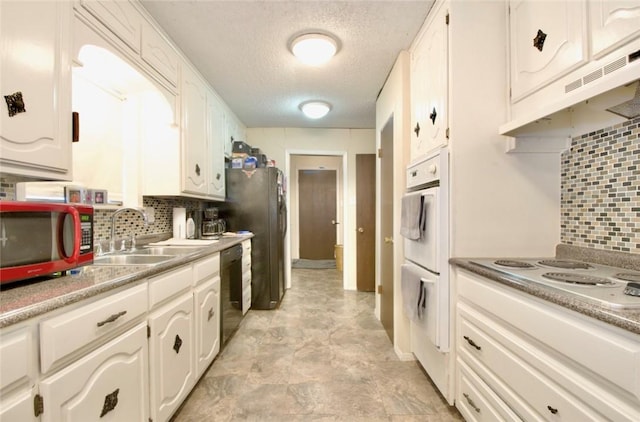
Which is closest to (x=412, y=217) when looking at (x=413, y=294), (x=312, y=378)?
(x=413, y=294)

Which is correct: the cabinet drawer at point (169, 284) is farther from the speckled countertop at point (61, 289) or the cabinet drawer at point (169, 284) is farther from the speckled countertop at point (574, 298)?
the speckled countertop at point (574, 298)

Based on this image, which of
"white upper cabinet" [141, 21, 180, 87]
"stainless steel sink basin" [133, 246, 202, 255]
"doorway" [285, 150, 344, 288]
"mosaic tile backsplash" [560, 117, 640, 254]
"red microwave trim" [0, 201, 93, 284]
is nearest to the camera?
"red microwave trim" [0, 201, 93, 284]

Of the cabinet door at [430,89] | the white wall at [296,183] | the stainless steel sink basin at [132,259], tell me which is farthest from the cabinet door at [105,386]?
the white wall at [296,183]

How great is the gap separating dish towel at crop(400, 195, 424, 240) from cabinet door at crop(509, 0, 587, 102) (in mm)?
700

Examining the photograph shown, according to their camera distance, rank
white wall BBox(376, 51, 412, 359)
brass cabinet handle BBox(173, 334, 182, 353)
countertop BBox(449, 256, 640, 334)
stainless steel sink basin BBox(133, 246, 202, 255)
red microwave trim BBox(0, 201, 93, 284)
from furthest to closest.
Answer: white wall BBox(376, 51, 412, 359)
stainless steel sink basin BBox(133, 246, 202, 255)
brass cabinet handle BBox(173, 334, 182, 353)
red microwave trim BBox(0, 201, 93, 284)
countertop BBox(449, 256, 640, 334)

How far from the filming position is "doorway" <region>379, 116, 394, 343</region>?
235cm

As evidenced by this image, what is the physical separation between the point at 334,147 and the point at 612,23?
121 inches

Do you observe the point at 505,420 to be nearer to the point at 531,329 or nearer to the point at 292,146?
the point at 531,329

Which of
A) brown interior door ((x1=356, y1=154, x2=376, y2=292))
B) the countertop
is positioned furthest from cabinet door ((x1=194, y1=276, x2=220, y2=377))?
brown interior door ((x1=356, y1=154, x2=376, y2=292))

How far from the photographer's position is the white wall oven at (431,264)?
143 cm

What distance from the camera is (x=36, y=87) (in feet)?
3.29

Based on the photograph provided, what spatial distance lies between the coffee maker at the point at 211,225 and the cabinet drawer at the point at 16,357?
193cm

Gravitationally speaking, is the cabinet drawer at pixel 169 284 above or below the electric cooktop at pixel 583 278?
below

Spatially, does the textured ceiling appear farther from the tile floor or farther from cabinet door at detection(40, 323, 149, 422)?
the tile floor
